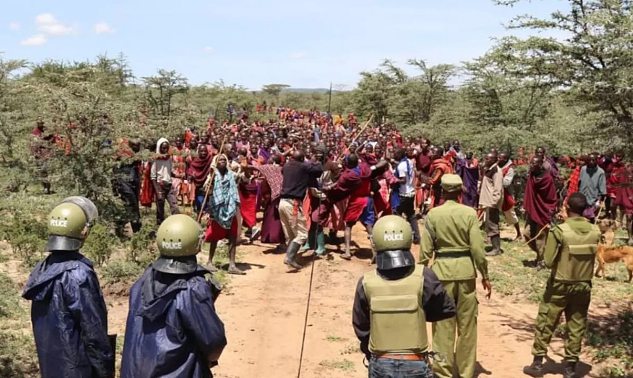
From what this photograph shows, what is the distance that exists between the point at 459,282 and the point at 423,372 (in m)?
1.87

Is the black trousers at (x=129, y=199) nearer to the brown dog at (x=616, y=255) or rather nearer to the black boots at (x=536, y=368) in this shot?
the black boots at (x=536, y=368)

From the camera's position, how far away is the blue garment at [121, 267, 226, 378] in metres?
3.21

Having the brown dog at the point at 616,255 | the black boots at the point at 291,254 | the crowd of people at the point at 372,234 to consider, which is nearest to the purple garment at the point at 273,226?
the crowd of people at the point at 372,234

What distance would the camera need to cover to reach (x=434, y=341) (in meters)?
5.43

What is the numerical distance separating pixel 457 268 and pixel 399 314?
1.89 m

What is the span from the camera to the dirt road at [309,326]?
6.30m

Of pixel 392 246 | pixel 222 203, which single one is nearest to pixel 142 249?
pixel 222 203

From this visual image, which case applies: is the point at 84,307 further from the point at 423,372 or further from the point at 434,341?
the point at 434,341

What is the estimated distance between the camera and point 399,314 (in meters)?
3.61

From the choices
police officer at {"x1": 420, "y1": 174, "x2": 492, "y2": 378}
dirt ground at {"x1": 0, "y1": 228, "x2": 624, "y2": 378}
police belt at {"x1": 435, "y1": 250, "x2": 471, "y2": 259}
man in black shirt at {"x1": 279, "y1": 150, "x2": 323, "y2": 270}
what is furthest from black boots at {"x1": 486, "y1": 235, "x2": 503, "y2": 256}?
police belt at {"x1": 435, "y1": 250, "x2": 471, "y2": 259}

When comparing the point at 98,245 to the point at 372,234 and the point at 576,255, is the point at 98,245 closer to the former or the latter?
the point at 372,234

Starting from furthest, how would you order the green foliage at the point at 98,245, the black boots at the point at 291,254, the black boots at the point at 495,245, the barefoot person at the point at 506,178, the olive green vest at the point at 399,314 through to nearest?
the black boots at the point at 495,245 < the barefoot person at the point at 506,178 < the black boots at the point at 291,254 < the green foliage at the point at 98,245 < the olive green vest at the point at 399,314

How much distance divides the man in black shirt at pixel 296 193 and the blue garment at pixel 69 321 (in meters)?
5.71

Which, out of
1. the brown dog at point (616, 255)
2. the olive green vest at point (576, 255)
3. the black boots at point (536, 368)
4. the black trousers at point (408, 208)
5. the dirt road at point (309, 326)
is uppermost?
the olive green vest at point (576, 255)
